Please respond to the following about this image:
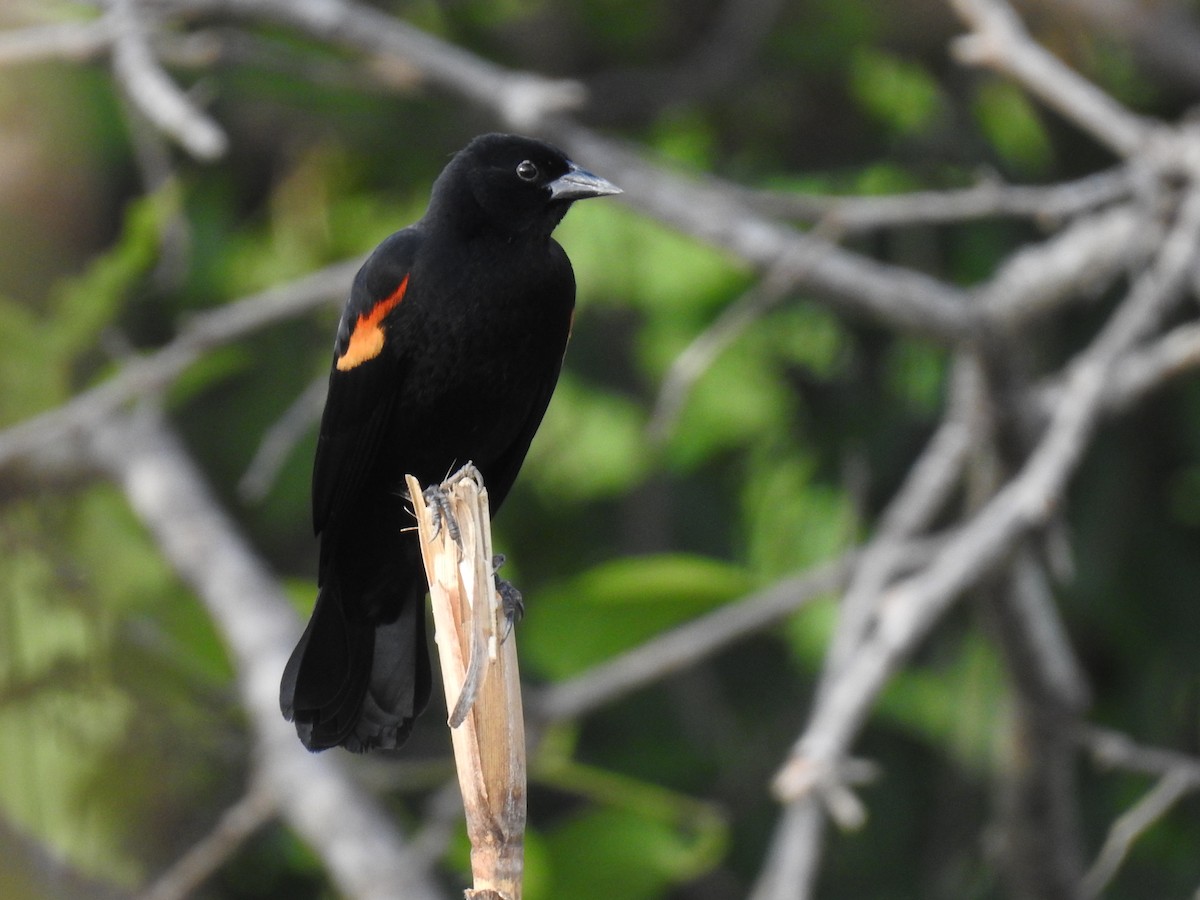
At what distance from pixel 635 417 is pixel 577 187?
2.49 metres

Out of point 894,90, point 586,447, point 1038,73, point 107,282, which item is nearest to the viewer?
point 1038,73

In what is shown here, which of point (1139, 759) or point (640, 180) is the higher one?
point (640, 180)

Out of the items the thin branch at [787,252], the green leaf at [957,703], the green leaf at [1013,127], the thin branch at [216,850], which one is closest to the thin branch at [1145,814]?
the thin branch at [787,252]

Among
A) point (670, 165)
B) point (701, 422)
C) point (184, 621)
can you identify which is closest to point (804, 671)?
point (701, 422)

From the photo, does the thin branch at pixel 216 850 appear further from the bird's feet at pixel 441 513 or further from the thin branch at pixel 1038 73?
the thin branch at pixel 1038 73

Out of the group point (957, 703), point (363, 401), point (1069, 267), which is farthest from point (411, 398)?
point (957, 703)

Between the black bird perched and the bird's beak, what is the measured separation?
0.04m

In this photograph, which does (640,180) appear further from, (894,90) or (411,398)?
(894,90)

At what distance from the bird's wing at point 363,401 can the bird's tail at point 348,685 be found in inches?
6.7

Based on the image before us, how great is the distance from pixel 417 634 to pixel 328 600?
0.16 metres

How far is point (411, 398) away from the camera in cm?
247

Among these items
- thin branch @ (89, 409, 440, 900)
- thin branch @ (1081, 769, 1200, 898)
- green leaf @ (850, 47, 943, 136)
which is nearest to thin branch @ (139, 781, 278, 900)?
thin branch @ (89, 409, 440, 900)

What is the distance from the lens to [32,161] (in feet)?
15.0

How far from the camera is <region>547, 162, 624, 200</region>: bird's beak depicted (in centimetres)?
271
